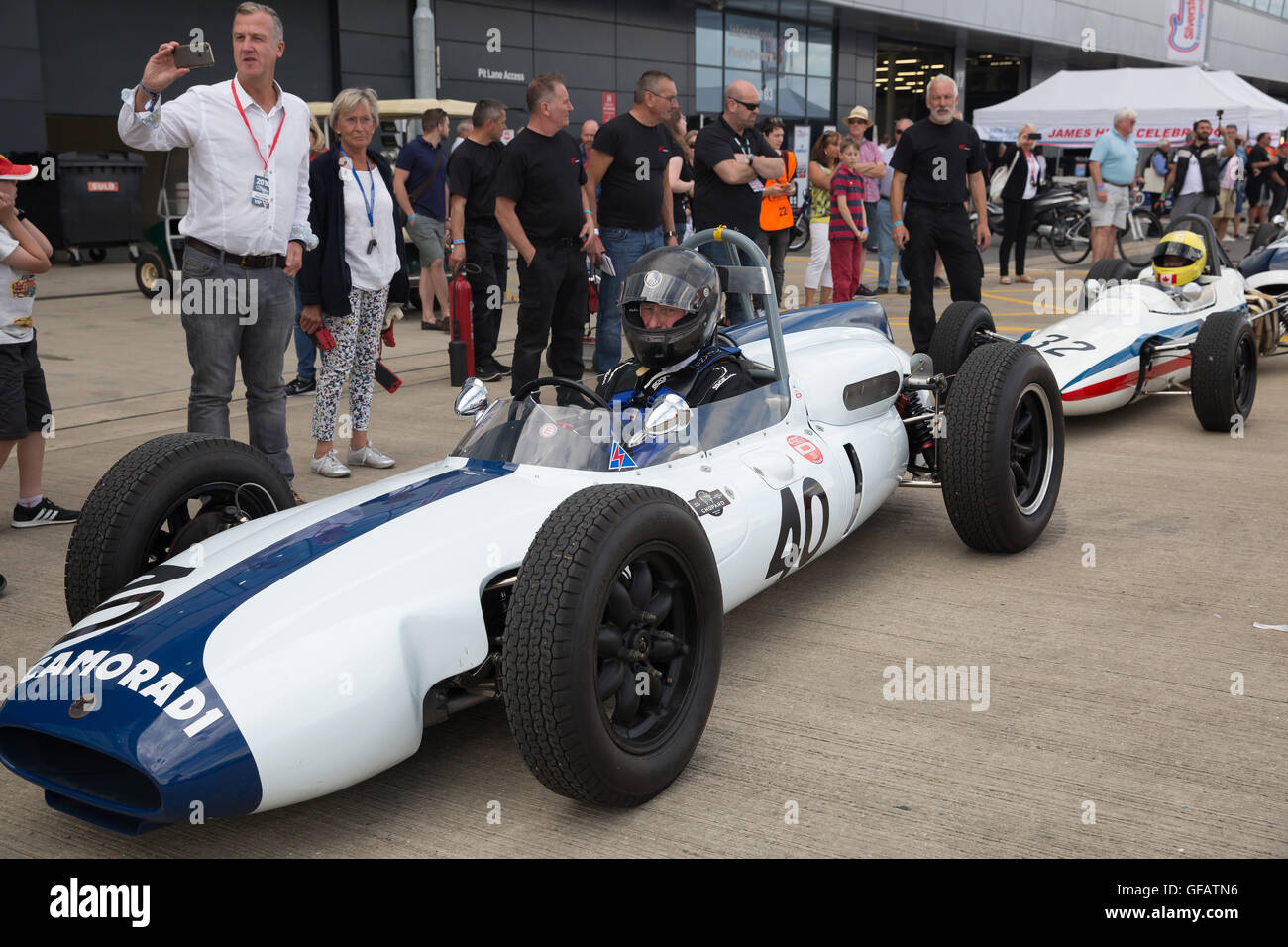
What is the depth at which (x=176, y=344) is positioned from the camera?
35.0 feet

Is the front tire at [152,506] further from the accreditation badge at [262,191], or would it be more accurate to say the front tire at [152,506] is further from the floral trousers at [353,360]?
the floral trousers at [353,360]

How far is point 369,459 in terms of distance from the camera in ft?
21.4

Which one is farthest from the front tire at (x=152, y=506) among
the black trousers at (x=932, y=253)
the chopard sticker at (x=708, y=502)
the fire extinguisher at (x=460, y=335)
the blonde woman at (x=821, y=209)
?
the blonde woman at (x=821, y=209)

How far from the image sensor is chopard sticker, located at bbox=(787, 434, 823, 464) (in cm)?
432

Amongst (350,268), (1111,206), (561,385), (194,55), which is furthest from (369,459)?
(1111,206)

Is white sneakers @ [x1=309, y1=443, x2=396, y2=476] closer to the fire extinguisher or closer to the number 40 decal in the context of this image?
the fire extinguisher

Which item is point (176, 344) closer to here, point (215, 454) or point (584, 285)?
point (584, 285)

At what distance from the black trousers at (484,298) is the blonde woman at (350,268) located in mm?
2358

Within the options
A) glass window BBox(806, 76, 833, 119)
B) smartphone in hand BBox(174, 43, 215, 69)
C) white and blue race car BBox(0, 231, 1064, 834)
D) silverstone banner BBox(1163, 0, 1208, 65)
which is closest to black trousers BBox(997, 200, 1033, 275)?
white and blue race car BBox(0, 231, 1064, 834)

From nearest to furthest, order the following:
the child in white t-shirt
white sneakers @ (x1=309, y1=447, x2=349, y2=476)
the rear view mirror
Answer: the rear view mirror → the child in white t-shirt → white sneakers @ (x1=309, y1=447, x2=349, y2=476)

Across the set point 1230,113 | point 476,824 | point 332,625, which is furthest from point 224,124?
point 1230,113

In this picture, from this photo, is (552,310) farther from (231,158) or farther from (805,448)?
(805,448)

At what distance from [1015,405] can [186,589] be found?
325 cm
